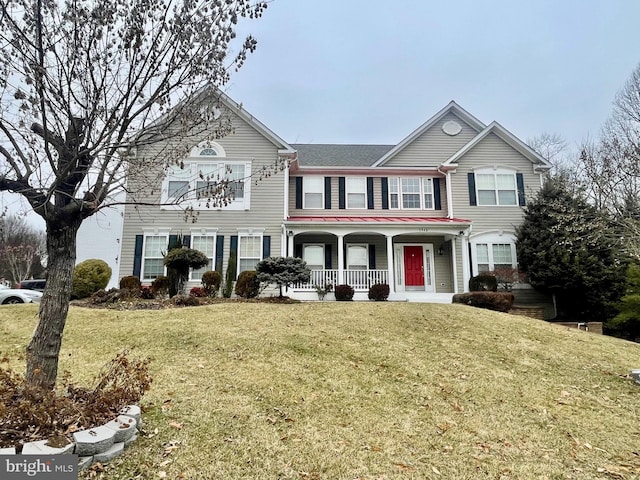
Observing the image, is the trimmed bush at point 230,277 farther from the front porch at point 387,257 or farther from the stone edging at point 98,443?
the stone edging at point 98,443

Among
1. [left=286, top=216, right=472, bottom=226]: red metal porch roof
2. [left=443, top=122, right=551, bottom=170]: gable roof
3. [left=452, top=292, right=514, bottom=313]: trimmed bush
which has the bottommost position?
[left=452, top=292, right=514, bottom=313]: trimmed bush

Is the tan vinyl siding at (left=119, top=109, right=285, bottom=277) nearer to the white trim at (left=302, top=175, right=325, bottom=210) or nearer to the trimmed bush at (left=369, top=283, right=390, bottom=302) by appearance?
the white trim at (left=302, top=175, right=325, bottom=210)

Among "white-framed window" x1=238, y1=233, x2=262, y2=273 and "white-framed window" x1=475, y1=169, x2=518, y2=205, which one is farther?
"white-framed window" x1=475, y1=169, x2=518, y2=205

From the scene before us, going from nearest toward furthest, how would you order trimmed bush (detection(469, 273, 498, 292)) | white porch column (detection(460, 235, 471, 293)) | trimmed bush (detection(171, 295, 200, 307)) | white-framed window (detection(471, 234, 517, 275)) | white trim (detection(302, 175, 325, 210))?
trimmed bush (detection(171, 295, 200, 307)), trimmed bush (detection(469, 273, 498, 292)), white porch column (detection(460, 235, 471, 293)), white-framed window (detection(471, 234, 517, 275)), white trim (detection(302, 175, 325, 210))

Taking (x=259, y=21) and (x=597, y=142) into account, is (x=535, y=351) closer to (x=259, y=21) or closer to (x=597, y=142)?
(x=259, y=21)

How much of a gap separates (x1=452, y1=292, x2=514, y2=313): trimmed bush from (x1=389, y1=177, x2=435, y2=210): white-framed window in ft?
16.4

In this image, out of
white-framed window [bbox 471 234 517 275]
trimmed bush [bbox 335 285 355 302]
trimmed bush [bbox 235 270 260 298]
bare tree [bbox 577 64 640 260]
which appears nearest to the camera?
bare tree [bbox 577 64 640 260]

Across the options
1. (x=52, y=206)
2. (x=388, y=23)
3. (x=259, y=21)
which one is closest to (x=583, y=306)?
(x=388, y=23)

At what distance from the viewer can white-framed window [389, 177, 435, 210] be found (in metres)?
17.1

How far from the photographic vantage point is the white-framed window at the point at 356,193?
669 inches

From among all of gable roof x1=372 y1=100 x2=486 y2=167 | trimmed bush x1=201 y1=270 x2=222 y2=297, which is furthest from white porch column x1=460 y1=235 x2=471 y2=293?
trimmed bush x1=201 y1=270 x2=222 y2=297

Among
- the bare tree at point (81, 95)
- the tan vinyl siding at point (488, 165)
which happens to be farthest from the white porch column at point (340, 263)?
the bare tree at point (81, 95)

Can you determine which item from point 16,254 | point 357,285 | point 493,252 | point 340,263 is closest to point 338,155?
point 340,263

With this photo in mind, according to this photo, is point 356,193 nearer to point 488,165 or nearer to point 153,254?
point 488,165
